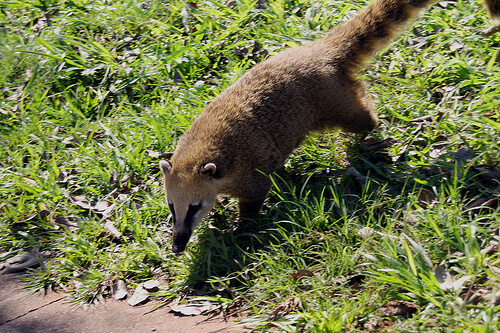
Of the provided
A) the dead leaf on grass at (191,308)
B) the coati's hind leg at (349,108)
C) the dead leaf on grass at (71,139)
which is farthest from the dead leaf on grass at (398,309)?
the dead leaf on grass at (71,139)

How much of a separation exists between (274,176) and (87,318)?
1.74 m

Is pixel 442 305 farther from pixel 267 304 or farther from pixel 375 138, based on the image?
pixel 375 138

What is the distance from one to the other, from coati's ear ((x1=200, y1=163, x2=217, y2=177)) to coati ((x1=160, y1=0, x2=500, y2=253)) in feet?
0.05

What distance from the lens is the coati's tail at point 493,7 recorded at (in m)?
3.55

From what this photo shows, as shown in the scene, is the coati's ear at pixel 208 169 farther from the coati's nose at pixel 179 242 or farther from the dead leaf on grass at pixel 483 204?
the dead leaf on grass at pixel 483 204

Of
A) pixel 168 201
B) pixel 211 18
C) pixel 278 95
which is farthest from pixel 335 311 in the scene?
pixel 211 18

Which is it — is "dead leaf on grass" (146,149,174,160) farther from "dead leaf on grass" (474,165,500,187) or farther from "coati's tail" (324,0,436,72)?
"dead leaf on grass" (474,165,500,187)

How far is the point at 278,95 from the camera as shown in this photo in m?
3.82

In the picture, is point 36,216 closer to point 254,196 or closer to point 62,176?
point 62,176

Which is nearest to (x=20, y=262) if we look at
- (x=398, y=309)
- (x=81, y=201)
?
(x=81, y=201)

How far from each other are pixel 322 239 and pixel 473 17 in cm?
277

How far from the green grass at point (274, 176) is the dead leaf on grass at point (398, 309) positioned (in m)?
0.04

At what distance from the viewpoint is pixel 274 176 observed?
3920 millimetres

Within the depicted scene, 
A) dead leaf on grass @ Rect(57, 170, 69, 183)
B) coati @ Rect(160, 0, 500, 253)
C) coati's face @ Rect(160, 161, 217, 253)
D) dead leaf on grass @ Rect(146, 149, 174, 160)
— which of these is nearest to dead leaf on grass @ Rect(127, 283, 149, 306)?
coati's face @ Rect(160, 161, 217, 253)
